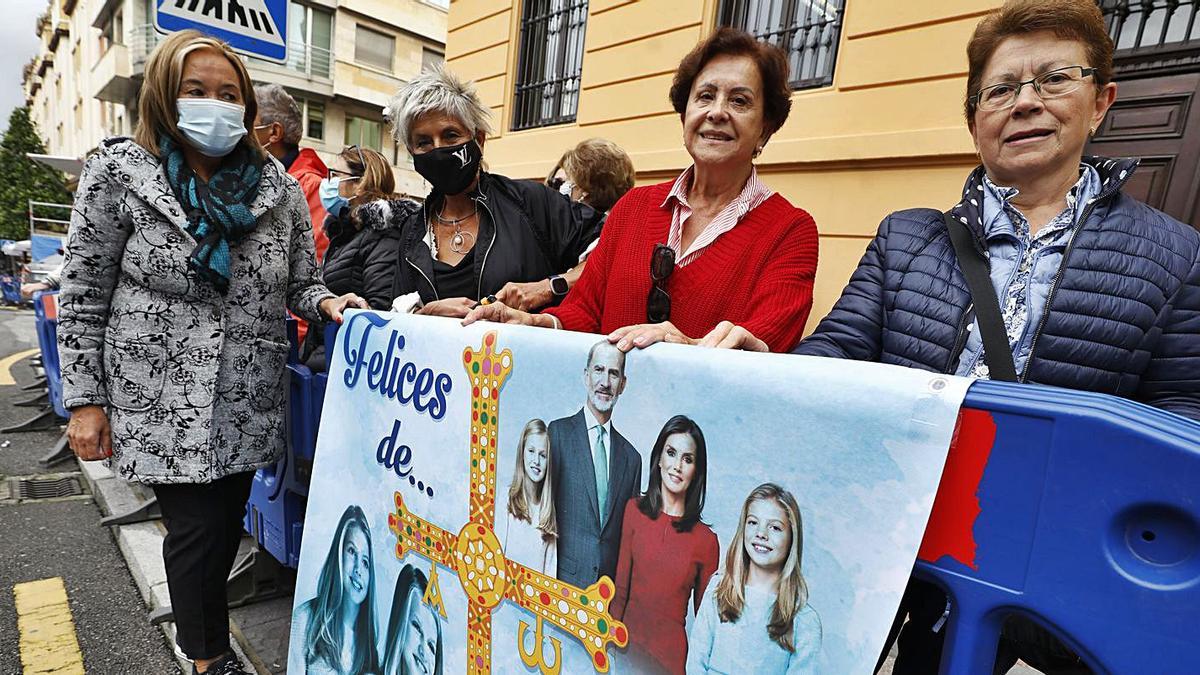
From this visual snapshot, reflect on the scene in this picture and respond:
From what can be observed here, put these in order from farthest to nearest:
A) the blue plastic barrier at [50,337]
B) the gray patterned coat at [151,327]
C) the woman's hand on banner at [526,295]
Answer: the blue plastic barrier at [50,337] → the woman's hand on banner at [526,295] → the gray patterned coat at [151,327]

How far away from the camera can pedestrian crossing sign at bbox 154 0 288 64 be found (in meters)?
3.39

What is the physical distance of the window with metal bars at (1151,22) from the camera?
332 cm

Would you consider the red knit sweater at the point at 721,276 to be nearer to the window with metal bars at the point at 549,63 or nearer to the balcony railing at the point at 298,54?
the window with metal bars at the point at 549,63

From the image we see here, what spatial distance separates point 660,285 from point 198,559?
1718mm

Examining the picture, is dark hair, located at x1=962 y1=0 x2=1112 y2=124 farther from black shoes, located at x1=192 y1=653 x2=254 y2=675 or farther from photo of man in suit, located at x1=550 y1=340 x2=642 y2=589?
black shoes, located at x1=192 y1=653 x2=254 y2=675

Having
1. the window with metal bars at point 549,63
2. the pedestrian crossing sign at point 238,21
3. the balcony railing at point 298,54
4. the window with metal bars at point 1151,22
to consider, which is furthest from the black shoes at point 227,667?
the balcony railing at point 298,54

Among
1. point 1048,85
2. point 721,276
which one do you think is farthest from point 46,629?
point 1048,85

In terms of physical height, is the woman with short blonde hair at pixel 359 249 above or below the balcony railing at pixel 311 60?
below

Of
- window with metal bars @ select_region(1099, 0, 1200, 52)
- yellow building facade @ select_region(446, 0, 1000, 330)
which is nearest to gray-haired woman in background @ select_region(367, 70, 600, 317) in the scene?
yellow building facade @ select_region(446, 0, 1000, 330)

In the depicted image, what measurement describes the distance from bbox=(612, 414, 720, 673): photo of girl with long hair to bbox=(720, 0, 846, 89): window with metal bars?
483 centimetres

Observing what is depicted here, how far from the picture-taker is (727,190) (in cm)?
172

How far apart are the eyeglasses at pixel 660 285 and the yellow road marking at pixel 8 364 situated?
9.00 m

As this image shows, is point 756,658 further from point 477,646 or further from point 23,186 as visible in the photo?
point 23,186

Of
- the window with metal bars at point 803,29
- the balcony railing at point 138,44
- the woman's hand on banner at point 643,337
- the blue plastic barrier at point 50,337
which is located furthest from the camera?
the balcony railing at point 138,44
